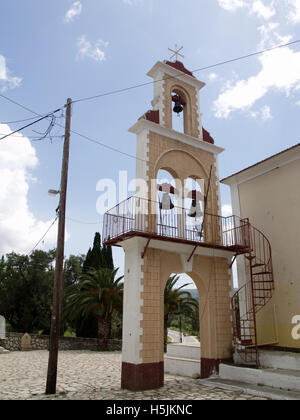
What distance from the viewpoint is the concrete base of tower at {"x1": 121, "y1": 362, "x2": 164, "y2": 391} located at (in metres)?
9.44

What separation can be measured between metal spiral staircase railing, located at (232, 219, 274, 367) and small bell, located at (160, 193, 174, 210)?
2756 mm

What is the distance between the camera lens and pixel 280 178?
39.4 ft

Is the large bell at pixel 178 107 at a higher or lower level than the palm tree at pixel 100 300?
higher

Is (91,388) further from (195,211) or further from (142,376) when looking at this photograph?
(195,211)

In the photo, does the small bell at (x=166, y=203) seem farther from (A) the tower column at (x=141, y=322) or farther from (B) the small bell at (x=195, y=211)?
(A) the tower column at (x=141, y=322)

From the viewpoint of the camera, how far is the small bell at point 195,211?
1241 cm

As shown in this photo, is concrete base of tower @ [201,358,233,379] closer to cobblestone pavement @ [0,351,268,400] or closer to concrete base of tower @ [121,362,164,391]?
cobblestone pavement @ [0,351,268,400]

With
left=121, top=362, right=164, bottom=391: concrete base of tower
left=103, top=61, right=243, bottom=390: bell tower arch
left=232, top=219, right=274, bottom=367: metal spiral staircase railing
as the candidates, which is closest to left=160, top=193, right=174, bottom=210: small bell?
left=103, top=61, right=243, bottom=390: bell tower arch

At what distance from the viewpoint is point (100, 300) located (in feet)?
72.4

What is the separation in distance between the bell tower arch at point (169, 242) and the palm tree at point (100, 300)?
449 inches

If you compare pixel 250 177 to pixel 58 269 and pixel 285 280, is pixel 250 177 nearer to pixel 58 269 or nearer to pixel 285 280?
pixel 285 280

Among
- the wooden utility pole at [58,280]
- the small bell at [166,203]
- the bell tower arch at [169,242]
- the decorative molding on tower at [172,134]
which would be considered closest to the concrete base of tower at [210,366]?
the bell tower arch at [169,242]
